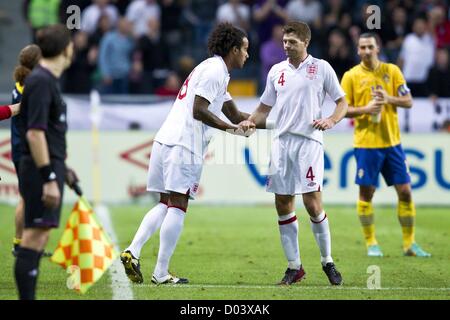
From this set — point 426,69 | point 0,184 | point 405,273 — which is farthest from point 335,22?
point 405,273

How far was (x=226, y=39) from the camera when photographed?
994cm

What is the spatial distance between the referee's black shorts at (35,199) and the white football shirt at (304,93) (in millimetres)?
3065

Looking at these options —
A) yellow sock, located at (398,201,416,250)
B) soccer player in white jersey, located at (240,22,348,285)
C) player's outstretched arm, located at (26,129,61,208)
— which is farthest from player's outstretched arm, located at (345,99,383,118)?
player's outstretched arm, located at (26,129,61,208)

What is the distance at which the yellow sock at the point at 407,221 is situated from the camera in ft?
42.4

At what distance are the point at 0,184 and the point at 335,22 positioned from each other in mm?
8357

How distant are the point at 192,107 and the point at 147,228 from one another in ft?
4.12

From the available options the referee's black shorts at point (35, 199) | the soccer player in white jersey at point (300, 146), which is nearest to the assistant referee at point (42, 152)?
the referee's black shorts at point (35, 199)

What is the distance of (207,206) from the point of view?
19234 millimetres

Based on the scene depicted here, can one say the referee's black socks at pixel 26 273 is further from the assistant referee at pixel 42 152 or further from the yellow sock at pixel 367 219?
the yellow sock at pixel 367 219

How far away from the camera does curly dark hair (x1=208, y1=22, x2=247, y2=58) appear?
9914mm

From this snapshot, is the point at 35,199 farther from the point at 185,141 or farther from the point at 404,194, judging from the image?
the point at 404,194

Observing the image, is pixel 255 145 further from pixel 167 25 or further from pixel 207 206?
pixel 167 25
